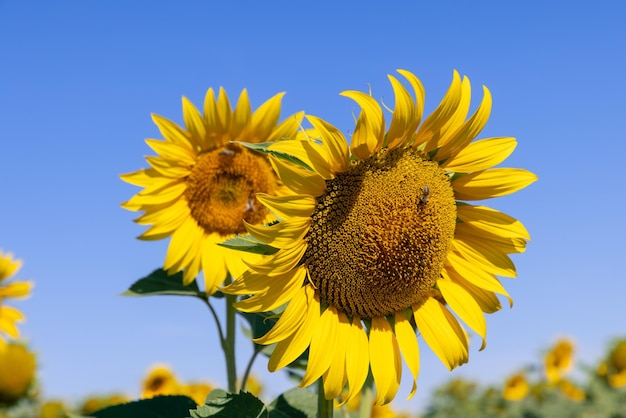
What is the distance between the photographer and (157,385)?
4.92 m

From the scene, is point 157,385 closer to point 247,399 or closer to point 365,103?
point 247,399

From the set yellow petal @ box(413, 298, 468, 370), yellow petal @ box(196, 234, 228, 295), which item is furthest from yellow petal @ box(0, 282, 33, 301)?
yellow petal @ box(413, 298, 468, 370)

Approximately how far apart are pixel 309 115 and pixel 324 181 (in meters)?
0.22

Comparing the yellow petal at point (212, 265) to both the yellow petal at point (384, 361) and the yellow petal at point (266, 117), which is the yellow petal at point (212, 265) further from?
the yellow petal at point (384, 361)

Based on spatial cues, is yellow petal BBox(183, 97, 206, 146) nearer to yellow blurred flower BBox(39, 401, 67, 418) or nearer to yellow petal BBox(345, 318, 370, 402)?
yellow petal BBox(345, 318, 370, 402)

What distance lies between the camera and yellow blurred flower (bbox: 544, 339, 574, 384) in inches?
423

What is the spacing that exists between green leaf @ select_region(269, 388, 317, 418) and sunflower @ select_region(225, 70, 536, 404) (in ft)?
1.63

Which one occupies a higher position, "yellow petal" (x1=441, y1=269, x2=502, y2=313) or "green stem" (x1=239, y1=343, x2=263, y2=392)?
"yellow petal" (x1=441, y1=269, x2=502, y2=313)

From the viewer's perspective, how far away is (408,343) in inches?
93.2

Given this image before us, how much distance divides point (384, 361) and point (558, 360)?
9387 mm

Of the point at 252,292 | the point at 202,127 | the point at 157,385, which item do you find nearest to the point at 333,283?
the point at 252,292

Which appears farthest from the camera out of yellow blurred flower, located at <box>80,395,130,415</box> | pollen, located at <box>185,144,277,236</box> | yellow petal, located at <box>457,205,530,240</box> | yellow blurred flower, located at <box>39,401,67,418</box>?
yellow blurred flower, located at <box>39,401,67,418</box>

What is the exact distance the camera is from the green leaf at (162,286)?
3.33 metres

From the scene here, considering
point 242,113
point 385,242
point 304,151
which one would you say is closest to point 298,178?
point 304,151
